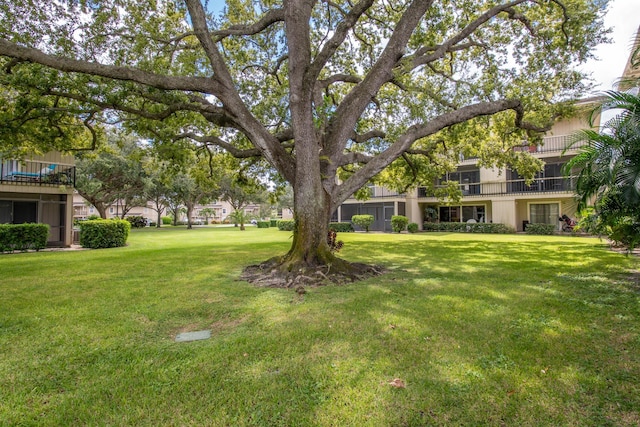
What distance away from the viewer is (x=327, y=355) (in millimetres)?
3186

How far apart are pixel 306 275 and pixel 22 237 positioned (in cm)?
1408

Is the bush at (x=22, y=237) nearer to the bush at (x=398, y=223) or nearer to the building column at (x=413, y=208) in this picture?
the bush at (x=398, y=223)

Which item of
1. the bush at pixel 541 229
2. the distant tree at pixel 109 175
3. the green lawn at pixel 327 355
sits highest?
the distant tree at pixel 109 175

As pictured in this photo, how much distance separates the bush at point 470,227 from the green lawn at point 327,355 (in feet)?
61.5

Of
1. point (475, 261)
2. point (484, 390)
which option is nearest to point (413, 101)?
point (475, 261)

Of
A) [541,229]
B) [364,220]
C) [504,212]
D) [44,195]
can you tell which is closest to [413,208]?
[364,220]

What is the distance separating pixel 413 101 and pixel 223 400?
12215 mm

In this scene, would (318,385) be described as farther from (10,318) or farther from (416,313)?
(10,318)

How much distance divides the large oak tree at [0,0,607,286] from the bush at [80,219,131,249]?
7593 mm

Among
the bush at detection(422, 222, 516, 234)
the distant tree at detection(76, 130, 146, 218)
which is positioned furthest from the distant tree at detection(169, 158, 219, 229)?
the bush at detection(422, 222, 516, 234)

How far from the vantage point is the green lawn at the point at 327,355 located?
231 centimetres

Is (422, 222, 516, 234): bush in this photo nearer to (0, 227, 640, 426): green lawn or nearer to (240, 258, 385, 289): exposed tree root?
(0, 227, 640, 426): green lawn

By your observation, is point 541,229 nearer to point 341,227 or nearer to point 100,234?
point 341,227

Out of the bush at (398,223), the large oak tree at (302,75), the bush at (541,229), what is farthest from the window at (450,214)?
the large oak tree at (302,75)
